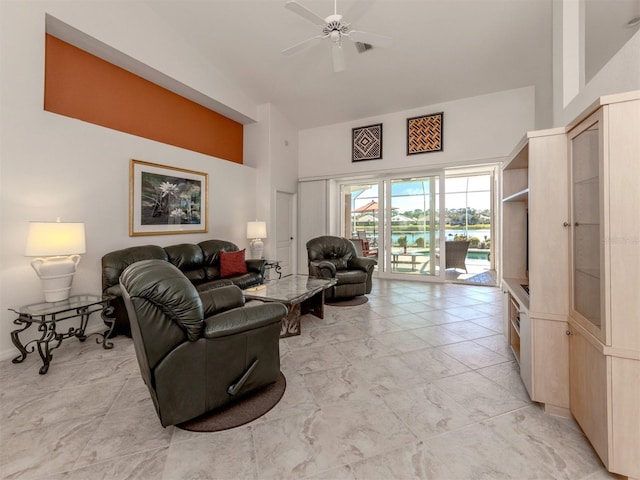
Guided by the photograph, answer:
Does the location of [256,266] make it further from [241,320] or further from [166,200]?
[241,320]

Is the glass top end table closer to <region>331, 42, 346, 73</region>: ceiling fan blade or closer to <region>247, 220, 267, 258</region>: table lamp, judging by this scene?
<region>247, 220, 267, 258</region>: table lamp

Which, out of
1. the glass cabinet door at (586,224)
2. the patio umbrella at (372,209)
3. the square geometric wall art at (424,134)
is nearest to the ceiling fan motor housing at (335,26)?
the glass cabinet door at (586,224)

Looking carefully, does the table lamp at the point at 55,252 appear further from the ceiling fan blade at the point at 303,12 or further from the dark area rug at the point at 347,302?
the dark area rug at the point at 347,302

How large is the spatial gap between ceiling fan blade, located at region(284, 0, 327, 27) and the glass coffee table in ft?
8.91

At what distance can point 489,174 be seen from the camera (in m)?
7.13

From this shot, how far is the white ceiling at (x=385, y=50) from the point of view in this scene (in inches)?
137

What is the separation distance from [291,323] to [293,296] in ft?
1.13

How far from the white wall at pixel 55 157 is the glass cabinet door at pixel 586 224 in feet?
14.7

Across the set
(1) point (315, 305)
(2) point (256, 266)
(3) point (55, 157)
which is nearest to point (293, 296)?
(1) point (315, 305)

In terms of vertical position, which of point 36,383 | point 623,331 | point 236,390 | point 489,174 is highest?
point 489,174

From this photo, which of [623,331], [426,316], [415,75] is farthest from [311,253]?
[623,331]

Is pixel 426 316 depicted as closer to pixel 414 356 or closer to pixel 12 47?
pixel 414 356

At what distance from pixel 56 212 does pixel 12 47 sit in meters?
1.56

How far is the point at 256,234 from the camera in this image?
5391 millimetres
